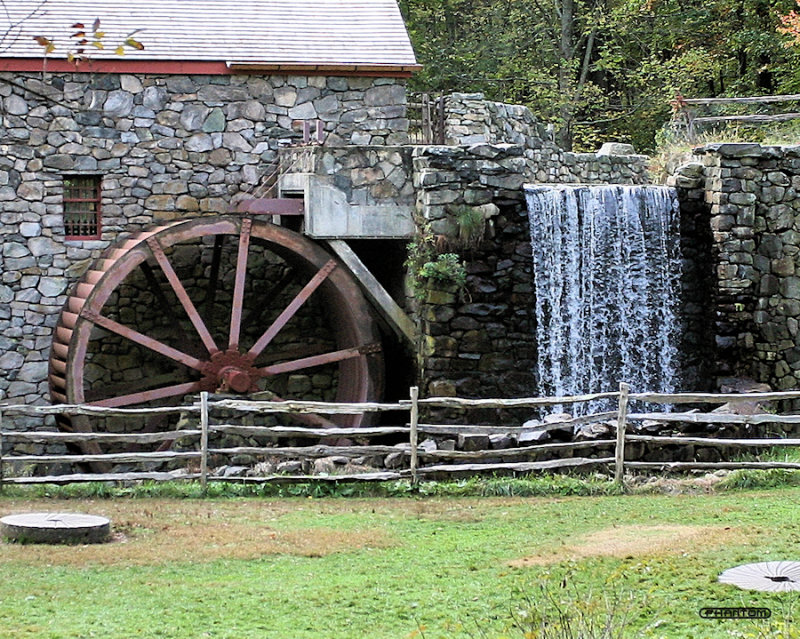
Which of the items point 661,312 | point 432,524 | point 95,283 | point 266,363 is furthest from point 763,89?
point 432,524

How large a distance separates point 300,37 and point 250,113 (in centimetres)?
112

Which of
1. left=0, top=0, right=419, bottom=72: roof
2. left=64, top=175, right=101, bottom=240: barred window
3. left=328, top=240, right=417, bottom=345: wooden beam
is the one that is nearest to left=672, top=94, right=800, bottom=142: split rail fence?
left=0, top=0, right=419, bottom=72: roof

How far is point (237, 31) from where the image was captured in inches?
601

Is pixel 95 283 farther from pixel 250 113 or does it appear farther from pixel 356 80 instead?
pixel 356 80

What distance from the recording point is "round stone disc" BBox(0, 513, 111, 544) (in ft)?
29.5

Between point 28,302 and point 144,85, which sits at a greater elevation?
point 144,85

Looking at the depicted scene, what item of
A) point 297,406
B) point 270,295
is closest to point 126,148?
point 270,295

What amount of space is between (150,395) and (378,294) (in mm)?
2597

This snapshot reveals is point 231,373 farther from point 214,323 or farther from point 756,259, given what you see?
point 756,259

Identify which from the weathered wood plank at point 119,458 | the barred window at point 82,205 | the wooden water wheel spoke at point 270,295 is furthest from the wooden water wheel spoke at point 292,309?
the weathered wood plank at point 119,458

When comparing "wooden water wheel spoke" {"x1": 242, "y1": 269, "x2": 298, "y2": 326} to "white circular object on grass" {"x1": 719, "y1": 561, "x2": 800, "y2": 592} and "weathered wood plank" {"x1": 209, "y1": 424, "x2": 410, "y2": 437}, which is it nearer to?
"weathered wood plank" {"x1": 209, "y1": 424, "x2": 410, "y2": 437}

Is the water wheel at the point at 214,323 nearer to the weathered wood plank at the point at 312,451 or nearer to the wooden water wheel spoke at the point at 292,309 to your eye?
the wooden water wheel spoke at the point at 292,309

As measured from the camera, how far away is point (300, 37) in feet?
50.2

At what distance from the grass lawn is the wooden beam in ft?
12.0
